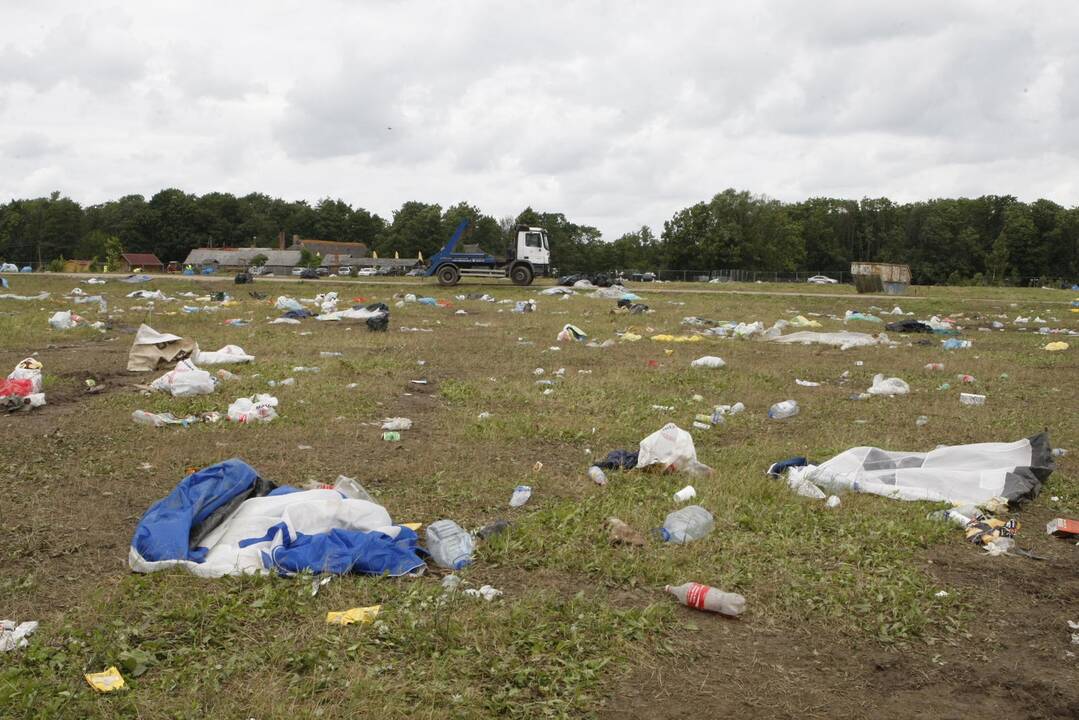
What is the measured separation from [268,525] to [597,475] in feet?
7.35

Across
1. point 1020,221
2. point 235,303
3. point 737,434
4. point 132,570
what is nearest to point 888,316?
point 737,434

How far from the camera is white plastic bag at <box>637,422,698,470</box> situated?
5.81m

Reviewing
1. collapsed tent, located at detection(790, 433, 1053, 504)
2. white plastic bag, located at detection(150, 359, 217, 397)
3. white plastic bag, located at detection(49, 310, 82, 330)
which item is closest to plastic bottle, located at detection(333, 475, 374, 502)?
collapsed tent, located at detection(790, 433, 1053, 504)

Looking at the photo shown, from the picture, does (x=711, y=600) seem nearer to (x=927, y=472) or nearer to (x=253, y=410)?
(x=927, y=472)

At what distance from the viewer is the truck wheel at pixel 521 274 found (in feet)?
95.7

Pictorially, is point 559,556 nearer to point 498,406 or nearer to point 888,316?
point 498,406

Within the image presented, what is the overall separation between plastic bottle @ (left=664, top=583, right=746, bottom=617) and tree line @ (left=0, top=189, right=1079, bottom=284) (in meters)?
59.2

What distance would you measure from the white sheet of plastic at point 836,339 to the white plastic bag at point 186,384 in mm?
9114

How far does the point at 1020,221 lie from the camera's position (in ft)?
228

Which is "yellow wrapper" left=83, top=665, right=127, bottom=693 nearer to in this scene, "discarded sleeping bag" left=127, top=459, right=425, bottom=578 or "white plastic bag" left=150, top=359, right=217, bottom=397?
"discarded sleeping bag" left=127, top=459, right=425, bottom=578

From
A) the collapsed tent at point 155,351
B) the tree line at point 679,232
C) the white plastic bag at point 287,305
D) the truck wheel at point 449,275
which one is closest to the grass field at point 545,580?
the collapsed tent at point 155,351

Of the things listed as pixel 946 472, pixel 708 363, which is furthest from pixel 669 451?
pixel 708 363

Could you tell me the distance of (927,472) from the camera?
5535 millimetres

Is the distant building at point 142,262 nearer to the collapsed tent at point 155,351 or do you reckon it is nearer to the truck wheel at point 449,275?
the truck wheel at point 449,275
